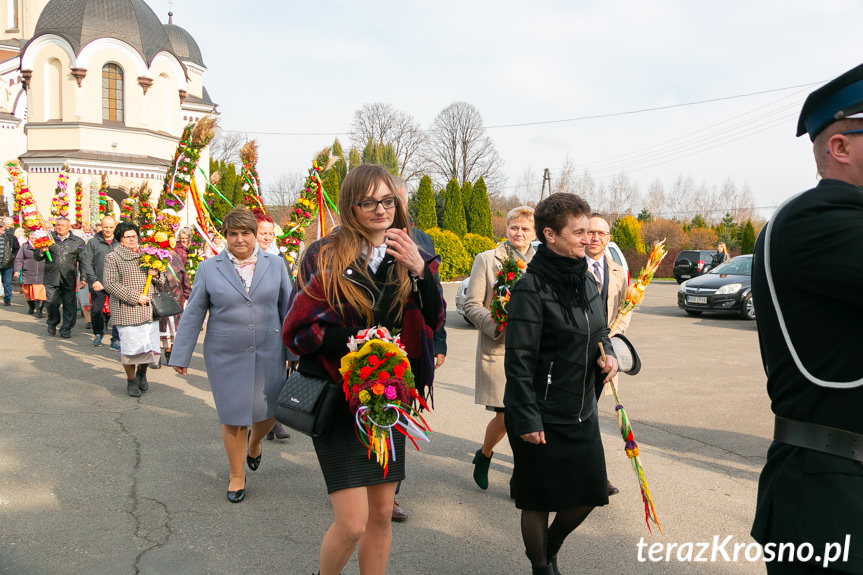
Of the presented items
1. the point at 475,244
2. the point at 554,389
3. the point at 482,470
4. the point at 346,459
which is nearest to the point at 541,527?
the point at 554,389

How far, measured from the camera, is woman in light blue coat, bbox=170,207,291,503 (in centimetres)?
492

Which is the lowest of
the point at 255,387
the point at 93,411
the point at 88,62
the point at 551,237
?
the point at 93,411

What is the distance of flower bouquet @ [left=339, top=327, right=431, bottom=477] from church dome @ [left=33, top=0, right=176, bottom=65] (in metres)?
34.0

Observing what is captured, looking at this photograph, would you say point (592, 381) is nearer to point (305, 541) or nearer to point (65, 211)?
point (305, 541)

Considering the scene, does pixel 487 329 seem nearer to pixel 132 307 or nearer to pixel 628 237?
pixel 132 307

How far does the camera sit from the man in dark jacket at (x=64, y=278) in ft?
42.3

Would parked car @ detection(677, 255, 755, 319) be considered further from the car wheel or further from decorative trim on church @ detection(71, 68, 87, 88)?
decorative trim on church @ detection(71, 68, 87, 88)

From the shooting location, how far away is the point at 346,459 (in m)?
2.94

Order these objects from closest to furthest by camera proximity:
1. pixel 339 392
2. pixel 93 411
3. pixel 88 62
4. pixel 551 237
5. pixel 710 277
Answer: pixel 339 392 < pixel 551 237 < pixel 93 411 < pixel 710 277 < pixel 88 62

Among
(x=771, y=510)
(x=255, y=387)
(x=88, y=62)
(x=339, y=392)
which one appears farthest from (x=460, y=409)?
(x=88, y=62)

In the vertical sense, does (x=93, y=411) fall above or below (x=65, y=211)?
below

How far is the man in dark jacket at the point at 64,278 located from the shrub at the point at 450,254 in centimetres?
1811

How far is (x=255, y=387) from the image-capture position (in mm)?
4957

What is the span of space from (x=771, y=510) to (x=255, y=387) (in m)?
3.80
